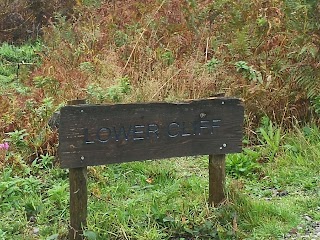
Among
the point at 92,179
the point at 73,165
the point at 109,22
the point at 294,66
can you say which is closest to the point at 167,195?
the point at 92,179

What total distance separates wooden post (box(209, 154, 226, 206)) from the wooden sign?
101mm

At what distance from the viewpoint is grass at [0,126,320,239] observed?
4.11m

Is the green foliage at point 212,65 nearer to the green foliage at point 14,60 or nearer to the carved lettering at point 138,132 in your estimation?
the carved lettering at point 138,132

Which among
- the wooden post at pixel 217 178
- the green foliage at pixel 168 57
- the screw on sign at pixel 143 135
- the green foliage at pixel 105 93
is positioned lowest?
the wooden post at pixel 217 178

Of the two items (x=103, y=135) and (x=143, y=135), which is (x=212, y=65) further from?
(x=103, y=135)

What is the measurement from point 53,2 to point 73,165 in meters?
10.7

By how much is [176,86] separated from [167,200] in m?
2.53

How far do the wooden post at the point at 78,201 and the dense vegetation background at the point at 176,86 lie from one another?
0.44ft

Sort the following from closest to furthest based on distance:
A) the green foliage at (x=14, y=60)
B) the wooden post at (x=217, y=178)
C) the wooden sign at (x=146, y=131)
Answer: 1. the wooden sign at (x=146, y=131)
2. the wooden post at (x=217, y=178)
3. the green foliage at (x=14, y=60)

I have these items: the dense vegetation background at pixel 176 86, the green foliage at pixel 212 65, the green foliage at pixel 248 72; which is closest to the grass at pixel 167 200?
the dense vegetation background at pixel 176 86

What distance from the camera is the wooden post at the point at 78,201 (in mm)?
3857

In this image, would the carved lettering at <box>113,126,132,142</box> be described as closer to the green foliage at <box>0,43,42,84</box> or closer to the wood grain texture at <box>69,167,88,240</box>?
the wood grain texture at <box>69,167,88,240</box>

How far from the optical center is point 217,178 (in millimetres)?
4312

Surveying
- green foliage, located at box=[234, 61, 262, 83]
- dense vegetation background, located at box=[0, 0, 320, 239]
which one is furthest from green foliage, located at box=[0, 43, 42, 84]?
green foliage, located at box=[234, 61, 262, 83]
